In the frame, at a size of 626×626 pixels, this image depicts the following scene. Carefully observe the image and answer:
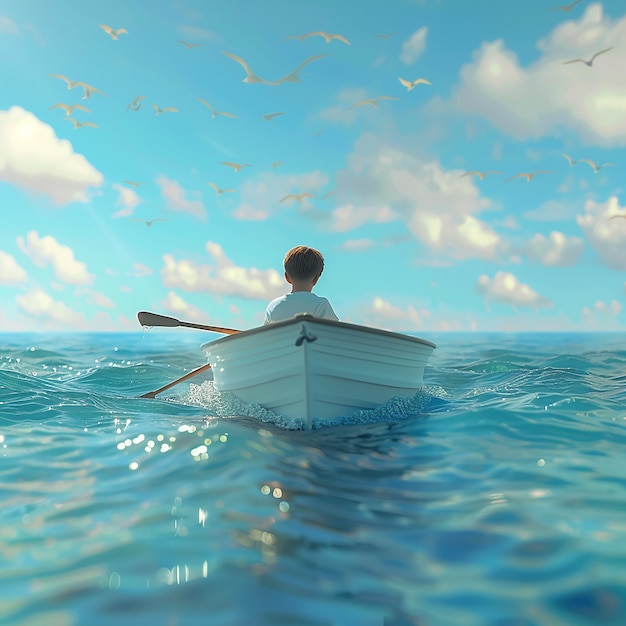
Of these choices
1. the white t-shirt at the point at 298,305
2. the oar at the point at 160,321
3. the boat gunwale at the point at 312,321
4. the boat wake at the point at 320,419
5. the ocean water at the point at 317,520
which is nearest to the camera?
the ocean water at the point at 317,520

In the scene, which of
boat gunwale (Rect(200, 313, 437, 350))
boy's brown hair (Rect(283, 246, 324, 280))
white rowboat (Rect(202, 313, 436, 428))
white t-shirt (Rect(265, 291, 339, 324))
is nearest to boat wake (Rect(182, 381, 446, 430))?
white rowboat (Rect(202, 313, 436, 428))

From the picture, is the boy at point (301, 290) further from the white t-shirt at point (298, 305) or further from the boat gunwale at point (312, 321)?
the boat gunwale at point (312, 321)

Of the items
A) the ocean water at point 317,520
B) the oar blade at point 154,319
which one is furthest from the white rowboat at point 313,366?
the oar blade at point 154,319

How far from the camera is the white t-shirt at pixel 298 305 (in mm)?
7488

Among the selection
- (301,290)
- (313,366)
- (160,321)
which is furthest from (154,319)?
(313,366)

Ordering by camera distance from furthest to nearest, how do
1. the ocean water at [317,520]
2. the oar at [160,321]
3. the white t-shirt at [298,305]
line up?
the oar at [160,321]
the white t-shirt at [298,305]
the ocean water at [317,520]

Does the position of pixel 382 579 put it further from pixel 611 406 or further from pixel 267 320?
pixel 611 406

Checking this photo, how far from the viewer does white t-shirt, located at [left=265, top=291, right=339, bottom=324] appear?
749cm

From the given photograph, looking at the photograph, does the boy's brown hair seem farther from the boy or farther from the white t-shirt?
the white t-shirt

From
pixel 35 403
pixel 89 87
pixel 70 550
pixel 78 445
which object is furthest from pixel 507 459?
pixel 89 87

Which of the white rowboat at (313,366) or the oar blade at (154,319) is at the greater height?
the oar blade at (154,319)

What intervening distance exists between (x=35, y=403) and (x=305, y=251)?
520cm

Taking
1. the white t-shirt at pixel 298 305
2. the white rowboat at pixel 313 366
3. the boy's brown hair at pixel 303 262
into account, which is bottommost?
the white rowboat at pixel 313 366

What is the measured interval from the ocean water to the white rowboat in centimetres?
33
